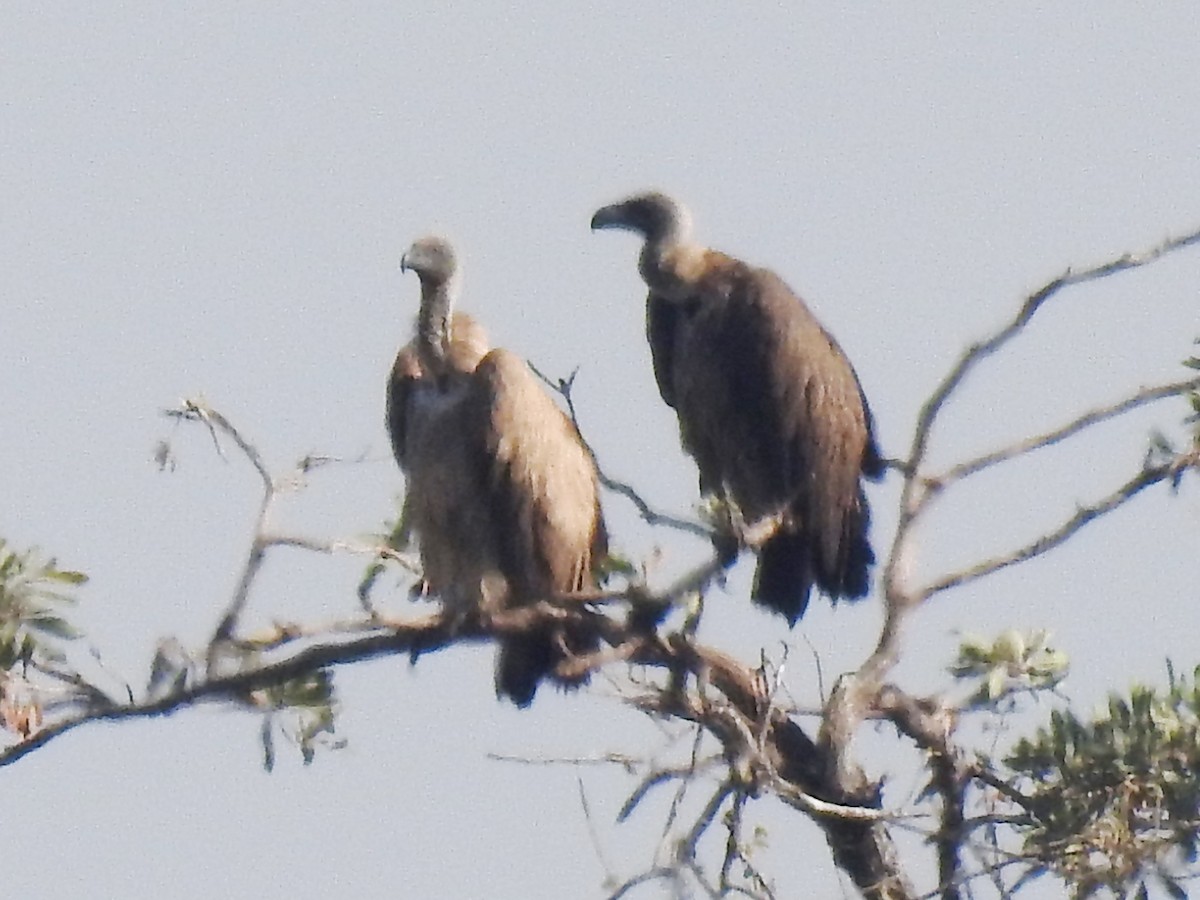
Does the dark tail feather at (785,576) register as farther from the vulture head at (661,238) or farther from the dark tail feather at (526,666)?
the vulture head at (661,238)

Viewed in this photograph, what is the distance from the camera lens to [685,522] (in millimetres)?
6188

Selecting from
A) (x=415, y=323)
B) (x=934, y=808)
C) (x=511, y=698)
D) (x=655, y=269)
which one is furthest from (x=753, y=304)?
(x=934, y=808)

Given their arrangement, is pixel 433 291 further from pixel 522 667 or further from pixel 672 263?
pixel 522 667

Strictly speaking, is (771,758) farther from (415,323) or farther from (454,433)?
(415,323)

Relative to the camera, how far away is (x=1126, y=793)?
21.7 ft

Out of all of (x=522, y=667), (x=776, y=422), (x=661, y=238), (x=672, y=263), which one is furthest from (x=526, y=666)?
(x=661, y=238)

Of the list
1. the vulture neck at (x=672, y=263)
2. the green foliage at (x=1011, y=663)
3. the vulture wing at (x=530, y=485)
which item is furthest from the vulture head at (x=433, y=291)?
the green foliage at (x=1011, y=663)

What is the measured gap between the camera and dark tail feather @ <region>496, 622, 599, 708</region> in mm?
7520

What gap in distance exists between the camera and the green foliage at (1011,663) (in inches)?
276

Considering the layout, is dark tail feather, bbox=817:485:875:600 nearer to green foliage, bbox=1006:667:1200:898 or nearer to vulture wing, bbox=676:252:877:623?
vulture wing, bbox=676:252:877:623

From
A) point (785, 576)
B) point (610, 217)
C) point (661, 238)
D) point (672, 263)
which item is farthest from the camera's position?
point (610, 217)

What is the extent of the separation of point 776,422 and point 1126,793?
2.32 meters

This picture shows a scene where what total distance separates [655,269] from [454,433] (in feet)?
4.59

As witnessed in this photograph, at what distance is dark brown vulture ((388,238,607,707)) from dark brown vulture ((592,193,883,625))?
0.67 metres
